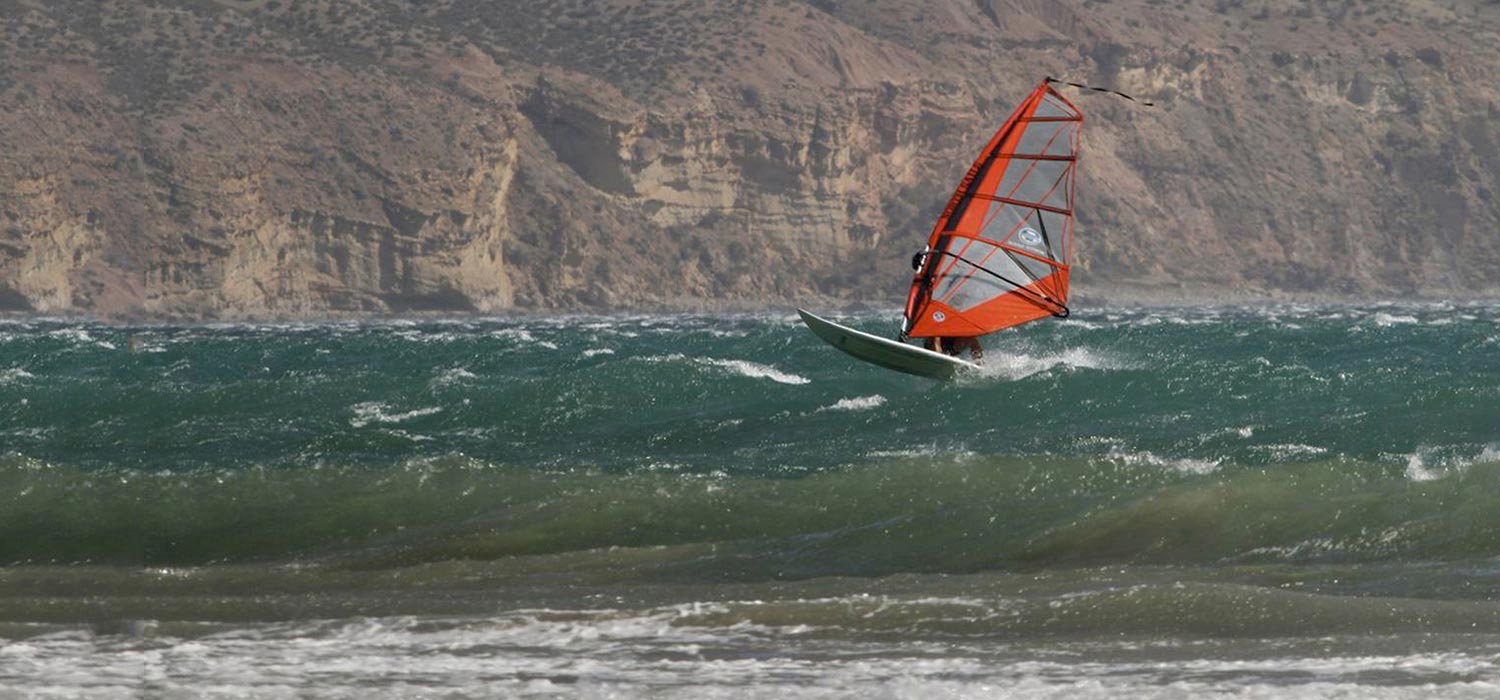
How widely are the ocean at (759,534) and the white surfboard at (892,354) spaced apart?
0.97ft

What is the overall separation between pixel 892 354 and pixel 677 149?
2497 inches

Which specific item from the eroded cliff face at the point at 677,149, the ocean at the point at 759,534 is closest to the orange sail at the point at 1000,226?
the ocean at the point at 759,534

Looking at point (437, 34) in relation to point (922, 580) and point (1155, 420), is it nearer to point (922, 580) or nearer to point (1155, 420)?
point (1155, 420)

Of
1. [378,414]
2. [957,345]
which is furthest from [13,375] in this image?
[957,345]

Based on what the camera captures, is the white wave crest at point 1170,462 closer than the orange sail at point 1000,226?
Yes

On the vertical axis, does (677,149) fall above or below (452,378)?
above

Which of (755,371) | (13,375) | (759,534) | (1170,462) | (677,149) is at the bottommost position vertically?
(13,375)

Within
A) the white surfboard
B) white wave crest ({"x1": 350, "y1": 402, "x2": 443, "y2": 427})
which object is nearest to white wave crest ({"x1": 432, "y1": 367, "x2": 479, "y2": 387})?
white wave crest ({"x1": 350, "y1": 402, "x2": 443, "y2": 427})

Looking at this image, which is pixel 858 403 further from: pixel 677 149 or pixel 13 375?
pixel 677 149

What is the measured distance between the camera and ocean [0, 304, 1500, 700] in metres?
10.2

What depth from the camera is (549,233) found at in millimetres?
84938

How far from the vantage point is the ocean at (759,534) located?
10.2 m

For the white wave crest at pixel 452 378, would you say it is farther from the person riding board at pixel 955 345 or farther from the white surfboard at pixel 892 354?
the person riding board at pixel 955 345

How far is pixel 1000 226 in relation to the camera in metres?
27.8
